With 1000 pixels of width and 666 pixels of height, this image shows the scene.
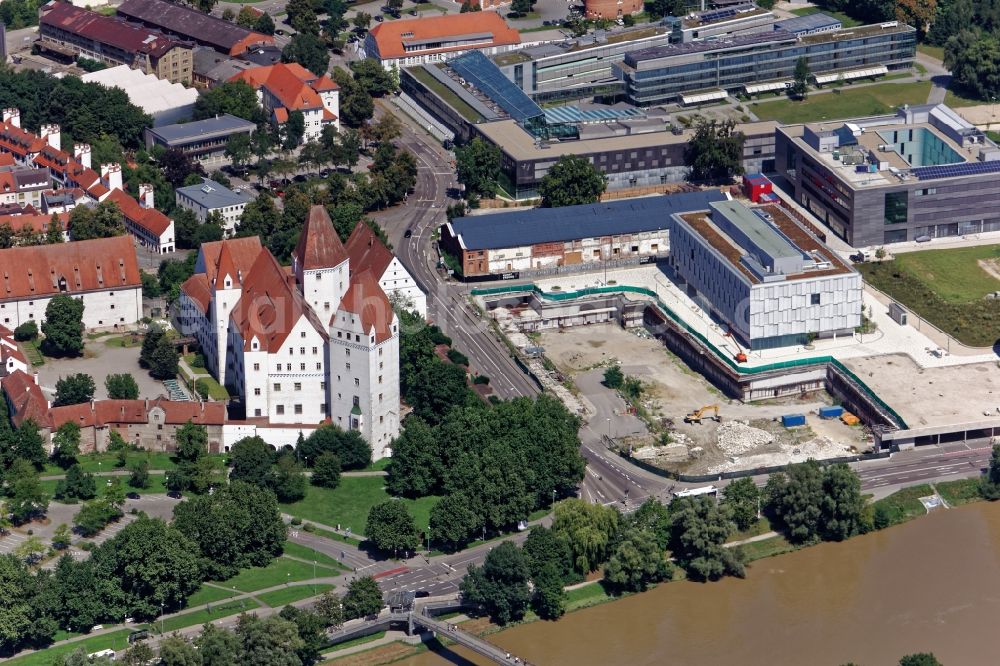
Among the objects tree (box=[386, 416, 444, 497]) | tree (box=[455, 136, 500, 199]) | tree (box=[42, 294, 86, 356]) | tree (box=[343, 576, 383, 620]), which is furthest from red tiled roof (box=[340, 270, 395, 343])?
tree (box=[455, 136, 500, 199])

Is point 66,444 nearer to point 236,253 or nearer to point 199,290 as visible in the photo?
point 199,290

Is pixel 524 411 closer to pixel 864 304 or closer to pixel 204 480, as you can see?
pixel 204 480

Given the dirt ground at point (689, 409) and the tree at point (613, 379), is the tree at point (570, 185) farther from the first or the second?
the tree at point (613, 379)

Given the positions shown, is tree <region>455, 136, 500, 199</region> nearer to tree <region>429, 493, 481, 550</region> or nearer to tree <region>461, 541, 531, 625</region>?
tree <region>429, 493, 481, 550</region>

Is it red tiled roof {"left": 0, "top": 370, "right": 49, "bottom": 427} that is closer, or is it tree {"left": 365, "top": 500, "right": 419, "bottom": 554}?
tree {"left": 365, "top": 500, "right": 419, "bottom": 554}

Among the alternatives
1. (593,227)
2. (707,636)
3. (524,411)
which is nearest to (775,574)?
(707,636)
